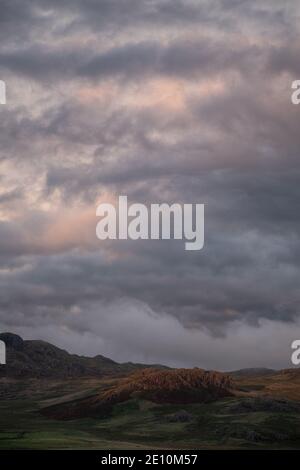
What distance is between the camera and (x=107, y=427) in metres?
189

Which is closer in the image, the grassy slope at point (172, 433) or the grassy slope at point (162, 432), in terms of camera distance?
the grassy slope at point (162, 432)

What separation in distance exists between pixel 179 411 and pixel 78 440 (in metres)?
61.7

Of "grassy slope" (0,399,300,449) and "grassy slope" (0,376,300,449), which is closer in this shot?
"grassy slope" (0,399,300,449)

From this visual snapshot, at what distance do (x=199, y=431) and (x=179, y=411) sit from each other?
1255 inches

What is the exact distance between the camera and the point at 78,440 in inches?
5541

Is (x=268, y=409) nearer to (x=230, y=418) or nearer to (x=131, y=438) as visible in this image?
(x=230, y=418)

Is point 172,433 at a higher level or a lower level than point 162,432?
lower

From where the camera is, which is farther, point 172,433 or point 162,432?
point 162,432
